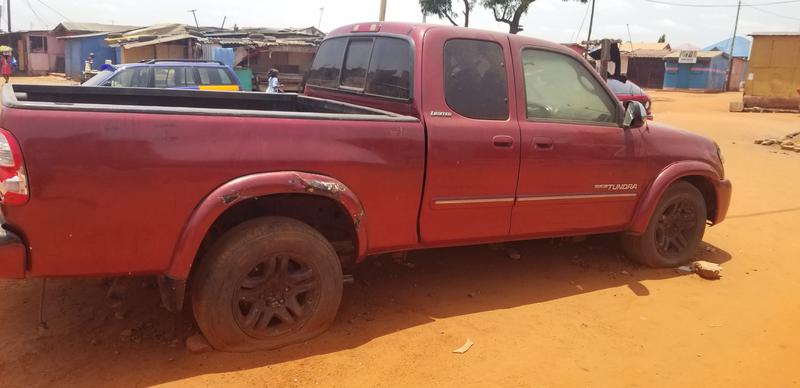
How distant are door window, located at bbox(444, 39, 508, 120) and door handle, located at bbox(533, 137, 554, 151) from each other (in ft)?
0.90

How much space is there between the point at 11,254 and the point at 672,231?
4.69 meters

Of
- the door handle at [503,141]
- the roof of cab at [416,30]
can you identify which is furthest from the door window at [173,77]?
the door handle at [503,141]

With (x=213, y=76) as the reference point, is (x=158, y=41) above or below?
above

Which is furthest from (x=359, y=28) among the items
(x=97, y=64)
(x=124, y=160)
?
(x=97, y=64)

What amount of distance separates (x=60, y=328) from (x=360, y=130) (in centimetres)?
210

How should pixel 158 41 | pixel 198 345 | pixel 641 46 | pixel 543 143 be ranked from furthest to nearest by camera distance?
1. pixel 641 46
2. pixel 158 41
3. pixel 543 143
4. pixel 198 345

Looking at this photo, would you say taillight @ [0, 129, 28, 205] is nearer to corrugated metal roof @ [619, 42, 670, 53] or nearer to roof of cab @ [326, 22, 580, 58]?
roof of cab @ [326, 22, 580, 58]

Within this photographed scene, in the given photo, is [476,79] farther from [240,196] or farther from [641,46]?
[641,46]

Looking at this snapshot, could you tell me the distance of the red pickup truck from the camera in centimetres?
277

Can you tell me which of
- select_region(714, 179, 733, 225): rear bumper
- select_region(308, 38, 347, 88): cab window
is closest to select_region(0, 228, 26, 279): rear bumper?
select_region(308, 38, 347, 88): cab window

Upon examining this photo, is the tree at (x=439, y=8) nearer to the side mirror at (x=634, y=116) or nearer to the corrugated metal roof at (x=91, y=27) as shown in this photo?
the corrugated metal roof at (x=91, y=27)

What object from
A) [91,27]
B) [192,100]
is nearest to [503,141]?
[192,100]

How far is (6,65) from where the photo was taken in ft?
94.7

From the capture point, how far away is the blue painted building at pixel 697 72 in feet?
132
